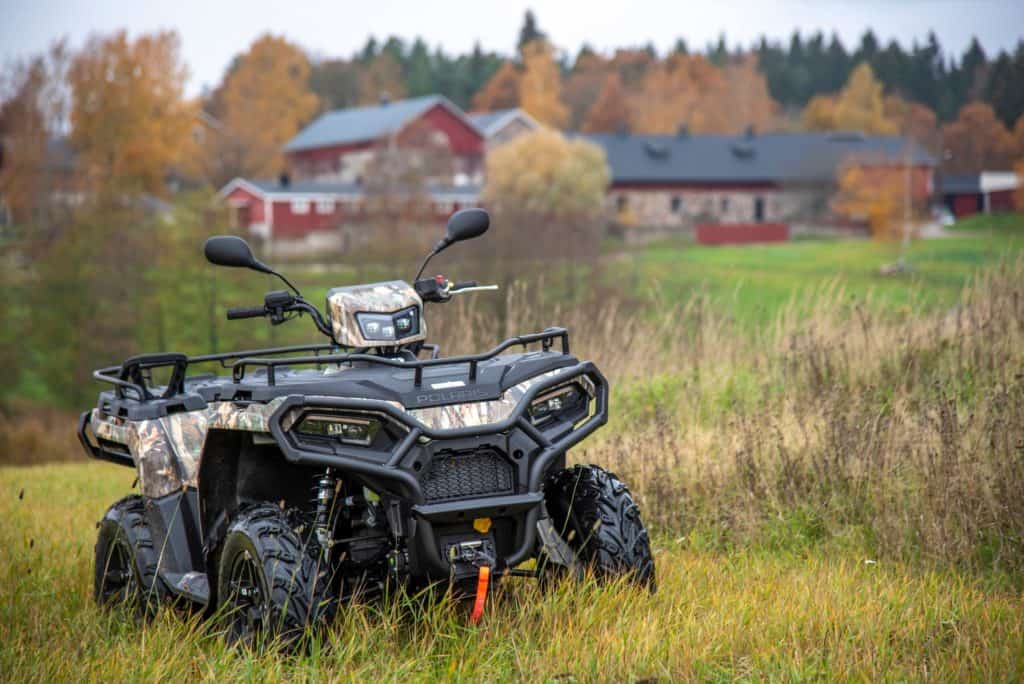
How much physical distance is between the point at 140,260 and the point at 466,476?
3290 centimetres

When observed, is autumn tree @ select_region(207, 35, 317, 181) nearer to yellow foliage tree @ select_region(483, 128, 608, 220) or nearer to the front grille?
yellow foliage tree @ select_region(483, 128, 608, 220)

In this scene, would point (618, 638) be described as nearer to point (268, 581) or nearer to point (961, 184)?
point (268, 581)

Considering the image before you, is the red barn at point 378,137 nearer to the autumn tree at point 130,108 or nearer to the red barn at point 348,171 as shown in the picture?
the red barn at point 348,171

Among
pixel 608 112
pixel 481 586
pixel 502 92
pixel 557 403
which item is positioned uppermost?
pixel 502 92

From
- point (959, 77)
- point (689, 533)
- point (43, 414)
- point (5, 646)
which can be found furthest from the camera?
point (43, 414)

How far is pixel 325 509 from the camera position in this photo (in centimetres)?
489

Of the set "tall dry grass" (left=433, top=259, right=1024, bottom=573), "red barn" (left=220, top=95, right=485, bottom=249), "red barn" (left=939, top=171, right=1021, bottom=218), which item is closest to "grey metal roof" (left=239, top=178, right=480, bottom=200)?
"red barn" (left=220, top=95, right=485, bottom=249)

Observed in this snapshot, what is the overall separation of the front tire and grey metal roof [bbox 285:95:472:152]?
2674 inches

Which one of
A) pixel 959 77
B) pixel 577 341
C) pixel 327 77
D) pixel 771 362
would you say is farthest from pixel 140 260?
pixel 327 77

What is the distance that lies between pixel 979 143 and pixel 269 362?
14848 millimetres

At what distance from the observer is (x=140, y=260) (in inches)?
1417

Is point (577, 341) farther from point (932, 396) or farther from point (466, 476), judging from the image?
point (466, 476)

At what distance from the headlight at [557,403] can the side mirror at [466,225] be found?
31.2 inches

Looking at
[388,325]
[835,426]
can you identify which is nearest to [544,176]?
[835,426]
